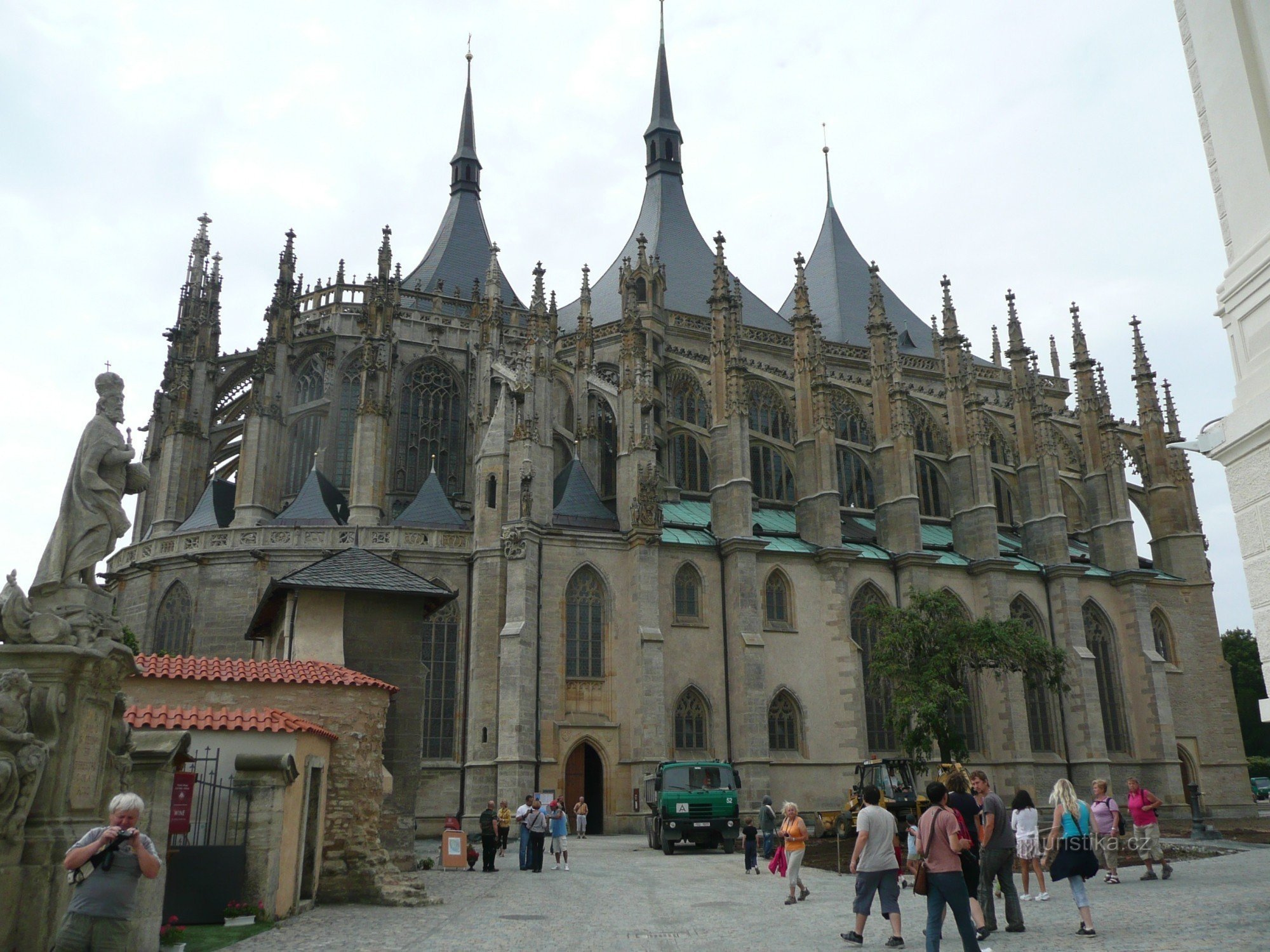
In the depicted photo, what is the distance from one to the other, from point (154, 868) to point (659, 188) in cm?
5010

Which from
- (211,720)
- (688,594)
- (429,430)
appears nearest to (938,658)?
(688,594)

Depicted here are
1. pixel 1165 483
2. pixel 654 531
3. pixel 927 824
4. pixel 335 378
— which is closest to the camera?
pixel 927 824

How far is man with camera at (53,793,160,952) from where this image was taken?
6090 millimetres

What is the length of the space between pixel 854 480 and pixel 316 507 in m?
21.8

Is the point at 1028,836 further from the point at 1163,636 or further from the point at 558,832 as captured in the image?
the point at 1163,636

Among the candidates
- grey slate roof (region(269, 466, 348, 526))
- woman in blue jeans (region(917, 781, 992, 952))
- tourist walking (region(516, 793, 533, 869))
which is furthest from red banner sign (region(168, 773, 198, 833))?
grey slate roof (region(269, 466, 348, 526))

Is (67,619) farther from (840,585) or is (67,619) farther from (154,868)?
(840,585)

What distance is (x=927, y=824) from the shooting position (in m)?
8.30

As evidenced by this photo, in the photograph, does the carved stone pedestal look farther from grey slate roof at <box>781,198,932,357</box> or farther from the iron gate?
grey slate roof at <box>781,198,932,357</box>

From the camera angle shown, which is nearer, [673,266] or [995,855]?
[995,855]

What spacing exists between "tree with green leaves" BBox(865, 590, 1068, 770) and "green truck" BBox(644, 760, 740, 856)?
228 inches

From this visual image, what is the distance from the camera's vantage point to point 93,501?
28.9 ft

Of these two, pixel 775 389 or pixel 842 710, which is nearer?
pixel 842 710

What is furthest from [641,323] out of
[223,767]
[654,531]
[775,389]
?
[223,767]
